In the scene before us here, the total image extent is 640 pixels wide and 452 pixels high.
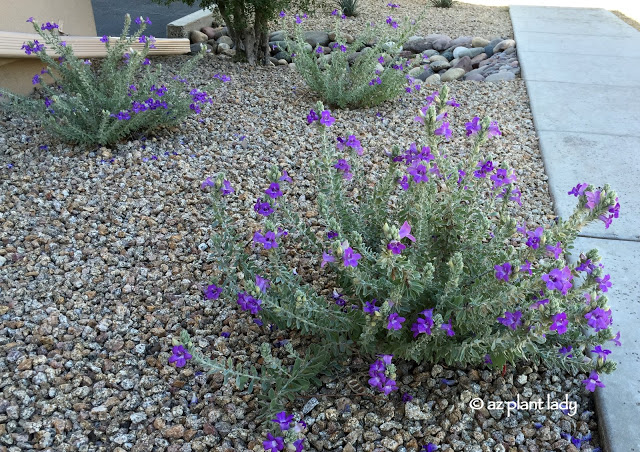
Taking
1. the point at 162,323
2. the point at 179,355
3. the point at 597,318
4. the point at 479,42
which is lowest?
the point at 162,323

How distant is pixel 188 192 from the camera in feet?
11.5

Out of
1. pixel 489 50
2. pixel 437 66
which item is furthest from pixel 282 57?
pixel 489 50

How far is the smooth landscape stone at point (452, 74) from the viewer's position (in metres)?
6.10

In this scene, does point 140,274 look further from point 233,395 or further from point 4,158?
point 4,158

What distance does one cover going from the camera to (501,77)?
232 inches

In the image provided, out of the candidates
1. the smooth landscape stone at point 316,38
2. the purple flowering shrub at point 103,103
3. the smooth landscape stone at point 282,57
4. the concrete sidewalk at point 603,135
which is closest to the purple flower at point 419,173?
the concrete sidewalk at point 603,135

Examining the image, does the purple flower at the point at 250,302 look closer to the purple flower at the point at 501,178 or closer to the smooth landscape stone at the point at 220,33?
the purple flower at the point at 501,178

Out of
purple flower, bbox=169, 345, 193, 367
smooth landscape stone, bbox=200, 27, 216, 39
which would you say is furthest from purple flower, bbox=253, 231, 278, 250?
smooth landscape stone, bbox=200, 27, 216, 39

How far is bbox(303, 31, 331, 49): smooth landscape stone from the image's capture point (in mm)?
7449

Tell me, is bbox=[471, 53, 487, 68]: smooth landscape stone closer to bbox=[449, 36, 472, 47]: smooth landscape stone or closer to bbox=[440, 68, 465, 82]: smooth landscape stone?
bbox=[449, 36, 472, 47]: smooth landscape stone

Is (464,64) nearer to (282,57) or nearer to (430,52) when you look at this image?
(430,52)

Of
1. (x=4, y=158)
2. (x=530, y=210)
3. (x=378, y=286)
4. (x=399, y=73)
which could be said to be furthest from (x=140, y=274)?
(x=399, y=73)

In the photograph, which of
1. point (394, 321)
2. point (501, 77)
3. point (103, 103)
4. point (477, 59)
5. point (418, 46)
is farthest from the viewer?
point (418, 46)

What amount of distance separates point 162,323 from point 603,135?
363 cm
